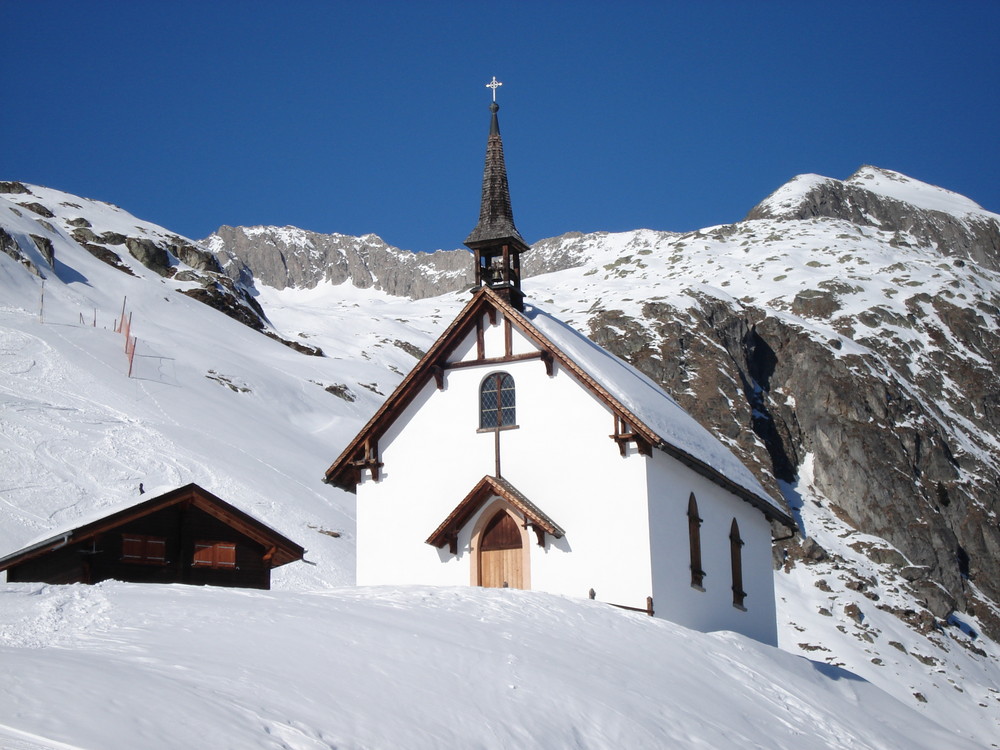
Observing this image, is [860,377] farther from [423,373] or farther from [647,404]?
[423,373]

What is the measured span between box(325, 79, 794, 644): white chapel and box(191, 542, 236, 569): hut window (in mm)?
3132

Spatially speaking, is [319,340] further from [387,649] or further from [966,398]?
Answer: [387,649]

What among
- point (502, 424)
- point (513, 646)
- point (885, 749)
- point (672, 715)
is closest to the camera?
point (672, 715)

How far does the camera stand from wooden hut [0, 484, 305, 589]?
26016 millimetres

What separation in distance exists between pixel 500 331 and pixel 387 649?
46.3 feet

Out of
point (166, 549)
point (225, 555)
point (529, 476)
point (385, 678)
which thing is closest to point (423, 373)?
point (529, 476)

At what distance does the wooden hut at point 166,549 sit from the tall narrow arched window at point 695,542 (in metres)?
9.55

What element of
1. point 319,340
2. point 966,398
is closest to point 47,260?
point 319,340

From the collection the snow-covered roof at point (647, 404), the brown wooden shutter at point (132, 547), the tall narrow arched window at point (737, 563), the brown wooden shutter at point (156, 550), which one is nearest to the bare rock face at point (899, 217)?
the snow-covered roof at point (647, 404)

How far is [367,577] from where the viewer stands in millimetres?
29281

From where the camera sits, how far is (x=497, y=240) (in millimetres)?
31391

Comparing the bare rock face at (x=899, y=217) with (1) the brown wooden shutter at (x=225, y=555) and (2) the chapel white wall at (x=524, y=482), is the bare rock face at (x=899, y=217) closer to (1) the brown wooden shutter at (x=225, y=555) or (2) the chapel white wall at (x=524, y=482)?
(2) the chapel white wall at (x=524, y=482)

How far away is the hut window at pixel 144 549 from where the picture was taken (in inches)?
1055

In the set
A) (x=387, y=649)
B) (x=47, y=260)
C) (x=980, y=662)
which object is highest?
(x=47, y=260)
